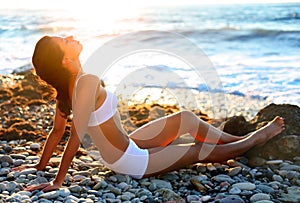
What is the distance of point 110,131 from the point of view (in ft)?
13.1

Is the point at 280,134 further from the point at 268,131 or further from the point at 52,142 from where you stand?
the point at 52,142

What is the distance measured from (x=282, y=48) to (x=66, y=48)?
1529 centimetres

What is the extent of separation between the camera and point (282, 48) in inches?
701

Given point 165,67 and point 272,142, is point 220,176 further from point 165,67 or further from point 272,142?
point 165,67

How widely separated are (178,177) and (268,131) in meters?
1.06

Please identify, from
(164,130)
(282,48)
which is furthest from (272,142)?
(282,48)

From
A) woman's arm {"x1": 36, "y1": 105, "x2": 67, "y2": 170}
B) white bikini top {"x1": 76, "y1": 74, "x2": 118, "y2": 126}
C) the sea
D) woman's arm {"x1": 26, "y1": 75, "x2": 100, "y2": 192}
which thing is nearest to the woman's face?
woman's arm {"x1": 26, "y1": 75, "x2": 100, "y2": 192}

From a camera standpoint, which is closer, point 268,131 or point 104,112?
point 104,112

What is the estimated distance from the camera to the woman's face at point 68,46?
3.71 meters

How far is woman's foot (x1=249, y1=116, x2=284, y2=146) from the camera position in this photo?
4.58 m

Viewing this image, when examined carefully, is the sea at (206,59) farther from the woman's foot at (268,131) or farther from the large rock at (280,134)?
the woman's foot at (268,131)

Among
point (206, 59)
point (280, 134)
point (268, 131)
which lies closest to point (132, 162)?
point (268, 131)

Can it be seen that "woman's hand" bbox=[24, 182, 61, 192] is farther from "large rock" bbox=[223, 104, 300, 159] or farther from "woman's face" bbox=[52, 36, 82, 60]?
"large rock" bbox=[223, 104, 300, 159]

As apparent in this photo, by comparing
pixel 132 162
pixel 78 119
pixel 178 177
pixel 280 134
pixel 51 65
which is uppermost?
pixel 51 65
